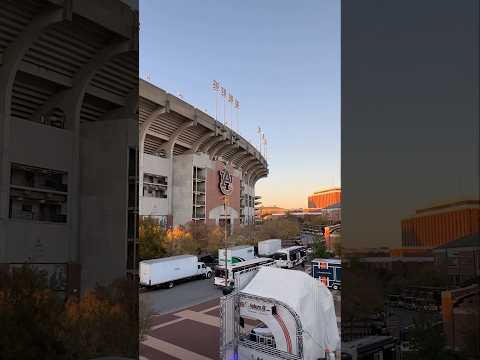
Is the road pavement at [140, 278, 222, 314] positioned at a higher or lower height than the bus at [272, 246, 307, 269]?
lower

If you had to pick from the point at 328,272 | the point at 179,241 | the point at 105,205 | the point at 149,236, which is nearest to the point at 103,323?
the point at 149,236

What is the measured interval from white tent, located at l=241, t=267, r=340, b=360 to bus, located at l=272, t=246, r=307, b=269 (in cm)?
15

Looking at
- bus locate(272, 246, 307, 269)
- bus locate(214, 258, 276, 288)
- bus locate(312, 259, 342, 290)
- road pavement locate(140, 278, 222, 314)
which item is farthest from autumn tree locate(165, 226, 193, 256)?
bus locate(312, 259, 342, 290)

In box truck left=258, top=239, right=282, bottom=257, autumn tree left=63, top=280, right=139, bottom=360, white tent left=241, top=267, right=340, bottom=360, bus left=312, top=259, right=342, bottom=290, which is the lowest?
autumn tree left=63, top=280, right=139, bottom=360

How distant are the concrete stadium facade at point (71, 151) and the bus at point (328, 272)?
2.43 metres

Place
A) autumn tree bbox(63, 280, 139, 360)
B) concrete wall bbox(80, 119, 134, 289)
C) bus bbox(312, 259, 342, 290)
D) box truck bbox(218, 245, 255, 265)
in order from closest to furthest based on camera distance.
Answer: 1. bus bbox(312, 259, 342, 290)
2. box truck bbox(218, 245, 255, 265)
3. autumn tree bbox(63, 280, 139, 360)
4. concrete wall bbox(80, 119, 134, 289)

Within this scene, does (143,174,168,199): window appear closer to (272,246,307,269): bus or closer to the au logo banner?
the au logo banner

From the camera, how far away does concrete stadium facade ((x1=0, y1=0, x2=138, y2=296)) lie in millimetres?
5082

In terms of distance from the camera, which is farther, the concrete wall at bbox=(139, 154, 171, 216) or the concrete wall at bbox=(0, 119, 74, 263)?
the concrete wall at bbox=(139, 154, 171, 216)

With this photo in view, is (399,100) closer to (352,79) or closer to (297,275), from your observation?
(352,79)

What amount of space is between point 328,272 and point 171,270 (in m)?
2.60

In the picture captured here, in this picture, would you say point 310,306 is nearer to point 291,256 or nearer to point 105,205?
point 291,256

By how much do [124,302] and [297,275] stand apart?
2.50 meters

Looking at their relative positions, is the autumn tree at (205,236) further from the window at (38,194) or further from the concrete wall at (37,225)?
the window at (38,194)
